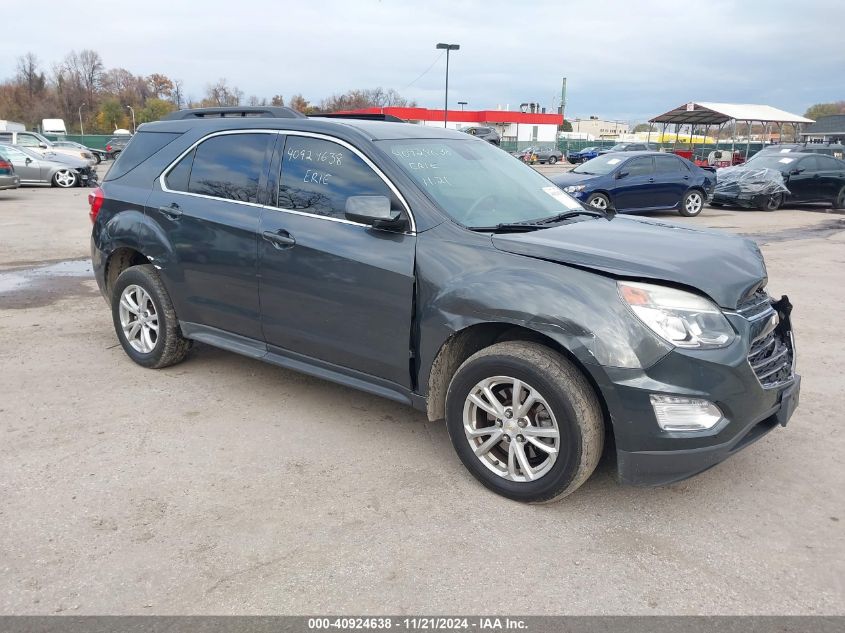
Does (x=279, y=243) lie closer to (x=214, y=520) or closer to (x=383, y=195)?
(x=383, y=195)

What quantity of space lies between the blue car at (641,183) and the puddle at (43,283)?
30.3 ft

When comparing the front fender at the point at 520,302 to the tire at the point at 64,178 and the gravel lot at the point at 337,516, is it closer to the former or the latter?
the gravel lot at the point at 337,516

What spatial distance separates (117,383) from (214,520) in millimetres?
2115

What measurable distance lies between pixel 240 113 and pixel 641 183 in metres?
11.9

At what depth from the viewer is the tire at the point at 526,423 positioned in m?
3.10

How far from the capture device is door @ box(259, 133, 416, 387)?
367 centimetres

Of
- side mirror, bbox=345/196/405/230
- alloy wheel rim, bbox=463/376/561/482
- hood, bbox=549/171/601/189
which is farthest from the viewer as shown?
hood, bbox=549/171/601/189

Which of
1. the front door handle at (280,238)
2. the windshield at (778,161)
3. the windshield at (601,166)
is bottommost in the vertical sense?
the front door handle at (280,238)

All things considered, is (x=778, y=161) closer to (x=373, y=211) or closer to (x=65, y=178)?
(x=373, y=211)

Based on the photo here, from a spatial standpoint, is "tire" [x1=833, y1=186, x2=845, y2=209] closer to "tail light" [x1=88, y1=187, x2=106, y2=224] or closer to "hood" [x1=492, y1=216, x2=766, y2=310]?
"hood" [x1=492, y1=216, x2=766, y2=310]

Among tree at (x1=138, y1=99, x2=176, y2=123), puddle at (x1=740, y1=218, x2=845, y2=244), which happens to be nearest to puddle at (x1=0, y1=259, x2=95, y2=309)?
puddle at (x1=740, y1=218, x2=845, y2=244)

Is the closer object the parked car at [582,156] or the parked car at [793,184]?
the parked car at [793,184]

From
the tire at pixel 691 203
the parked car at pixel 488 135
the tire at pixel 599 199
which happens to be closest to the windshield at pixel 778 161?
the tire at pixel 691 203

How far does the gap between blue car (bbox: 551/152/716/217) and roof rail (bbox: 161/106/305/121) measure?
9992 mm
